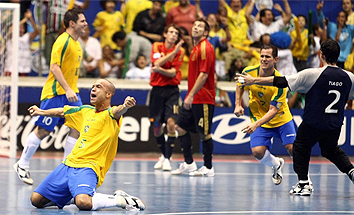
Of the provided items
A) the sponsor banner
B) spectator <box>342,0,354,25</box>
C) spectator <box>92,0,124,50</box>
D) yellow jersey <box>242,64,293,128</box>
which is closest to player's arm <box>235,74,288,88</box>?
yellow jersey <box>242,64,293,128</box>

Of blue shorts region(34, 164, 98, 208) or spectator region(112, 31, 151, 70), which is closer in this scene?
blue shorts region(34, 164, 98, 208)

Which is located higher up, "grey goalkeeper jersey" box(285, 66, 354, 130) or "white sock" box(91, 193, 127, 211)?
"grey goalkeeper jersey" box(285, 66, 354, 130)

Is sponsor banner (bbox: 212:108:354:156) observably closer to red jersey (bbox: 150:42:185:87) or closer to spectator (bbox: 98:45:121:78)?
spectator (bbox: 98:45:121:78)

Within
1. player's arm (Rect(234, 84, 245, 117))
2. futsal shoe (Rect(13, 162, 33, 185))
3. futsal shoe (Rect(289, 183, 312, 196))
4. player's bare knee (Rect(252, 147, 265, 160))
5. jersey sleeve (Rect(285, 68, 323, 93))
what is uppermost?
jersey sleeve (Rect(285, 68, 323, 93))

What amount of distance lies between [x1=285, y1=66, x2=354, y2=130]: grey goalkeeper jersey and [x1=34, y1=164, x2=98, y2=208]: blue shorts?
2798mm

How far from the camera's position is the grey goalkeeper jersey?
27.3 ft

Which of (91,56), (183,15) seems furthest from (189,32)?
(91,56)

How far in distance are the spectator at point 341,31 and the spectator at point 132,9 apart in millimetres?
4169

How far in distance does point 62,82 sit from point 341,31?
9009mm

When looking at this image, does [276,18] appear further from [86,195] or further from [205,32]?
[86,195]

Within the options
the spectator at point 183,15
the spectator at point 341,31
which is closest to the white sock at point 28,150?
the spectator at point 183,15

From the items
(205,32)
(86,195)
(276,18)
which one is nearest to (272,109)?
(205,32)

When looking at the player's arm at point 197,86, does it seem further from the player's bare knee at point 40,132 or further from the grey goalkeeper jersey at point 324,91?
the grey goalkeeper jersey at point 324,91

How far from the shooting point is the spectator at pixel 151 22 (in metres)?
15.6
